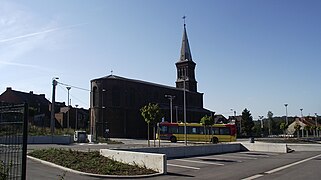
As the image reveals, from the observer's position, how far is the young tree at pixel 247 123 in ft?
293

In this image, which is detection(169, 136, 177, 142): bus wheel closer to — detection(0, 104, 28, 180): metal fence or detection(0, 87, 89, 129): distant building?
detection(0, 87, 89, 129): distant building

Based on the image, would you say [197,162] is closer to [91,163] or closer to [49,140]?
[91,163]

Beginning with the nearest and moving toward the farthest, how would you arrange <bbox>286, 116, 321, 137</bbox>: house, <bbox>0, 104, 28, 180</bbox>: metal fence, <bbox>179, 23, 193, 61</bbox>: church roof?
1. <bbox>0, 104, 28, 180</bbox>: metal fence
2. <bbox>286, 116, 321, 137</bbox>: house
3. <bbox>179, 23, 193, 61</bbox>: church roof

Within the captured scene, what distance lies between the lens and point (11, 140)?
630 centimetres

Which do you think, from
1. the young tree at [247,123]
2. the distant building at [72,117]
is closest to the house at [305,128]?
the young tree at [247,123]

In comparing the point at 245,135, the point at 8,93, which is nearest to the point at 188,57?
the point at 245,135

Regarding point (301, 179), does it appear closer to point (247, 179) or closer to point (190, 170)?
point (247, 179)

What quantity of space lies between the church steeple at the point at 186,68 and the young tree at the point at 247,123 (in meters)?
19.9

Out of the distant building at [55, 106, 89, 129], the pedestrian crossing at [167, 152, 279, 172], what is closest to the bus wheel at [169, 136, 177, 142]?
the pedestrian crossing at [167, 152, 279, 172]

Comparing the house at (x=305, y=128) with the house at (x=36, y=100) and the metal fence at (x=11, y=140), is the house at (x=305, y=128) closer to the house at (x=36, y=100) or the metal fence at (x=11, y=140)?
the house at (x=36, y=100)

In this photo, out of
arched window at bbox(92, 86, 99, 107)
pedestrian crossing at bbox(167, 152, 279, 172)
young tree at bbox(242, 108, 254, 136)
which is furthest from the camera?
young tree at bbox(242, 108, 254, 136)

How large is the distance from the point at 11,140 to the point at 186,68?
94879mm

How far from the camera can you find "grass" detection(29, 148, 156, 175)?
15570 mm

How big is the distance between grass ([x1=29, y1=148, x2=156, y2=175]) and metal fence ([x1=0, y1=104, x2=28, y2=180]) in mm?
8849
